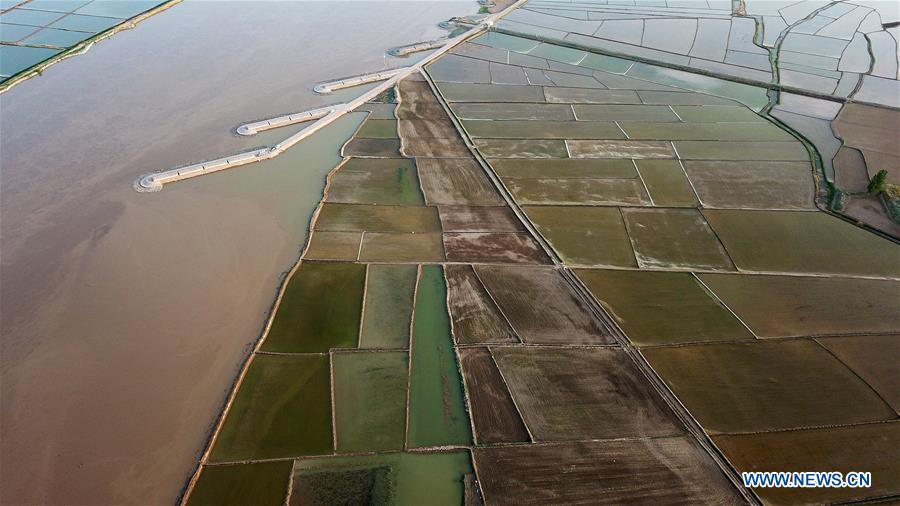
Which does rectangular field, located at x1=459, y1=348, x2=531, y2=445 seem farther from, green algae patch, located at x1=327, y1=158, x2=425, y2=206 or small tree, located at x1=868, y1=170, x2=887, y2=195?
small tree, located at x1=868, y1=170, x2=887, y2=195

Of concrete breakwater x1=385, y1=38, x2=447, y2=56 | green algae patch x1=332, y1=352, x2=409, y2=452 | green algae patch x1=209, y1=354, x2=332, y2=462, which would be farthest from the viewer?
concrete breakwater x1=385, y1=38, x2=447, y2=56

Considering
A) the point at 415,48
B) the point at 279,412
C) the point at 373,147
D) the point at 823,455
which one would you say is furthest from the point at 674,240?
the point at 415,48

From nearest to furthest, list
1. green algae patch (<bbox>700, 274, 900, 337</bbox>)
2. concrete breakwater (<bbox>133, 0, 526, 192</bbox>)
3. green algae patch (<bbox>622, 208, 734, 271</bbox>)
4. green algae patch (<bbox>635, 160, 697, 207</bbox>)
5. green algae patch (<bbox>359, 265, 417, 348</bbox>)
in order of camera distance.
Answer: green algae patch (<bbox>359, 265, 417, 348</bbox>), green algae patch (<bbox>700, 274, 900, 337</bbox>), green algae patch (<bbox>622, 208, 734, 271</bbox>), green algae patch (<bbox>635, 160, 697, 207</bbox>), concrete breakwater (<bbox>133, 0, 526, 192</bbox>)

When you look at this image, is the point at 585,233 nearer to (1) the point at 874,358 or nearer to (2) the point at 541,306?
(2) the point at 541,306

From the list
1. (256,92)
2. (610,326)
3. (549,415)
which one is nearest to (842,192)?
(610,326)

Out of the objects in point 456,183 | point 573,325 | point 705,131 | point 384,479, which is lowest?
point 384,479

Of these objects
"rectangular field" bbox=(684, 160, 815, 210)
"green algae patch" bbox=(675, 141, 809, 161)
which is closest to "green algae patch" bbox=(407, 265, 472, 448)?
"rectangular field" bbox=(684, 160, 815, 210)
